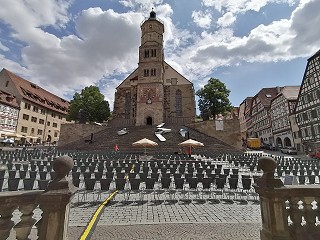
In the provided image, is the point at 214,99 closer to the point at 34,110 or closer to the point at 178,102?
the point at 178,102

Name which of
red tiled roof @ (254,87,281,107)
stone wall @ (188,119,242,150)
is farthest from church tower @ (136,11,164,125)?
red tiled roof @ (254,87,281,107)

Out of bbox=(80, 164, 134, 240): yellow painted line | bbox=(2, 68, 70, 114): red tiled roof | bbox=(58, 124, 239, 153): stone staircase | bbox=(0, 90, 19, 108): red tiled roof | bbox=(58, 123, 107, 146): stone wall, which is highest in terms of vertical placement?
bbox=(2, 68, 70, 114): red tiled roof

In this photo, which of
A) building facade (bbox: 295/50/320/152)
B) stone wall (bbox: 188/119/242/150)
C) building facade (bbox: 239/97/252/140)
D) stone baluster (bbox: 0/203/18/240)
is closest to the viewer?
stone baluster (bbox: 0/203/18/240)

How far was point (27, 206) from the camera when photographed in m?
3.21

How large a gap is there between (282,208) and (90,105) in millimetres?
49420

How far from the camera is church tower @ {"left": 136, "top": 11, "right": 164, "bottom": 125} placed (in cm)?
4706


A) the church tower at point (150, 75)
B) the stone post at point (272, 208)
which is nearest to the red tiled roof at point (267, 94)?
the church tower at point (150, 75)

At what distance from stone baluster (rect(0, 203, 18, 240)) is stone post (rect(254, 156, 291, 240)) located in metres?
4.22

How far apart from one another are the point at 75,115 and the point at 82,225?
47755mm

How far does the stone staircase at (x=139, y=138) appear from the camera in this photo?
32.2 metres

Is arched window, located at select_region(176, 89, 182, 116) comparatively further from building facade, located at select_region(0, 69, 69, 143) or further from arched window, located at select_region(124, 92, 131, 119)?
building facade, located at select_region(0, 69, 69, 143)

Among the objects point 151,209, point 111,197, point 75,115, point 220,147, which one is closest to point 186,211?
point 151,209

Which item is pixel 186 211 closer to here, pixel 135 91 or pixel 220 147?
pixel 220 147

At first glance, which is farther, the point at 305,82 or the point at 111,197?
the point at 305,82
